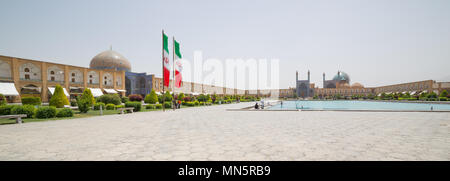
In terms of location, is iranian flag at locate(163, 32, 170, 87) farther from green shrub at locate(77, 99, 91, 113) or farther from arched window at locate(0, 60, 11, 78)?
arched window at locate(0, 60, 11, 78)

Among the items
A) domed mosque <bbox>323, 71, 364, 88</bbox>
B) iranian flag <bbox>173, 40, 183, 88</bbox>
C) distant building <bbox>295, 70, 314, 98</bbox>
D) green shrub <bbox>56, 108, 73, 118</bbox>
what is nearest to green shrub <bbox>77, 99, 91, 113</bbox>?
green shrub <bbox>56, 108, 73, 118</bbox>

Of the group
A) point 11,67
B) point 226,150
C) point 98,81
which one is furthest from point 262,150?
→ point 98,81

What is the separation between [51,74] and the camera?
2619 cm

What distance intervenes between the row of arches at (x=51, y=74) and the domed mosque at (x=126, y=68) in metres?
5.99

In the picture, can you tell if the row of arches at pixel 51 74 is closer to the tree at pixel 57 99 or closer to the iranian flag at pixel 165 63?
the tree at pixel 57 99

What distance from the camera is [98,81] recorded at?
32.2 meters

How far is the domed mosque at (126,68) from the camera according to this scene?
3862 centimetres

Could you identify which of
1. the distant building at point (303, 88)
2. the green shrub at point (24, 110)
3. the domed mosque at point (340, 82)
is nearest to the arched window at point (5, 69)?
the green shrub at point (24, 110)

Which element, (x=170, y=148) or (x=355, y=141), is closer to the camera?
(x=170, y=148)

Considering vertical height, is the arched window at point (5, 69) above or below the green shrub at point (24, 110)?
above

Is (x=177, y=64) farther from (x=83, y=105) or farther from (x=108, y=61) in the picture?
(x=108, y=61)
